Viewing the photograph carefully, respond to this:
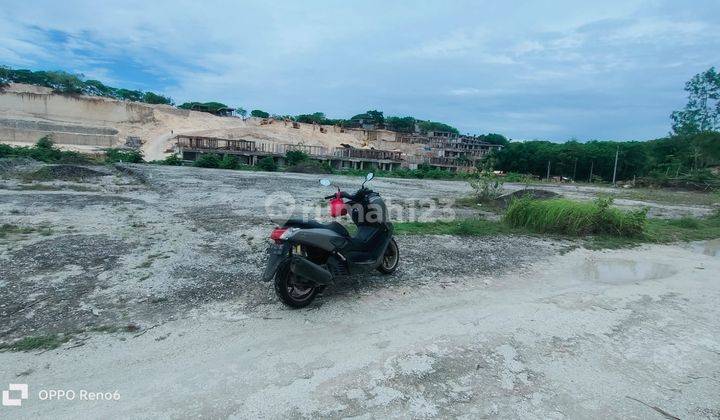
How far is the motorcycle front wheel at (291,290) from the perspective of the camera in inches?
135

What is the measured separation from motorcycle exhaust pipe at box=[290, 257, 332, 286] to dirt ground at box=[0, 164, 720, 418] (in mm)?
292

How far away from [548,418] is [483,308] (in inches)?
62.3

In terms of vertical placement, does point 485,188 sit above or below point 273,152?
below

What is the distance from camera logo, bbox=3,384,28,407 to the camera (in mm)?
2181

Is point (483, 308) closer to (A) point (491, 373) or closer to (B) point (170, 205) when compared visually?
(A) point (491, 373)

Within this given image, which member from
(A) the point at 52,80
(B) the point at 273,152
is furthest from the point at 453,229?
(A) the point at 52,80

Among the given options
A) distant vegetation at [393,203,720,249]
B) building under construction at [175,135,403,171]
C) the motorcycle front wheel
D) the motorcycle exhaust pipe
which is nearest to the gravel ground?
the motorcycle front wheel

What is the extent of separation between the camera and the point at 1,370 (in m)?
2.46

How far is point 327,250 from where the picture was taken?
373 centimetres

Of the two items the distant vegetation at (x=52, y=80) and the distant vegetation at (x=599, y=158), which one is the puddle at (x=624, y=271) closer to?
the distant vegetation at (x=599, y=158)

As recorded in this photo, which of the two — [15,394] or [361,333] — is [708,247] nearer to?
[361,333]

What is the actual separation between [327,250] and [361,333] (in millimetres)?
898

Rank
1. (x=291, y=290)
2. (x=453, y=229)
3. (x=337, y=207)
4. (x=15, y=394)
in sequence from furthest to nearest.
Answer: (x=453, y=229)
(x=337, y=207)
(x=291, y=290)
(x=15, y=394)

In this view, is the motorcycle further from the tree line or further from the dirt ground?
the tree line
